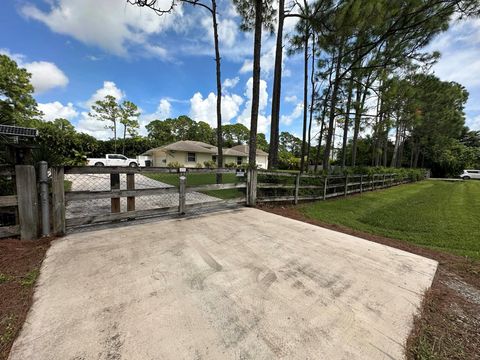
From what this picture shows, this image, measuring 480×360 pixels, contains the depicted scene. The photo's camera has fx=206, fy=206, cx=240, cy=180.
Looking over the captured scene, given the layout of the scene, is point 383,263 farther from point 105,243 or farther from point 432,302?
point 105,243

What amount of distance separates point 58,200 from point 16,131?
43.9 inches

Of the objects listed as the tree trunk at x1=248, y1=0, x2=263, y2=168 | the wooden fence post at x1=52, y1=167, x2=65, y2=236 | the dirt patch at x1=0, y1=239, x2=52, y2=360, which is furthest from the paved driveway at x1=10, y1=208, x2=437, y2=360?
the tree trunk at x1=248, y1=0, x2=263, y2=168

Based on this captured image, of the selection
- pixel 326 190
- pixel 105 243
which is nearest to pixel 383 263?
pixel 105 243

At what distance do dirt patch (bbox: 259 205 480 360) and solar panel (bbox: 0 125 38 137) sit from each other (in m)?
4.40

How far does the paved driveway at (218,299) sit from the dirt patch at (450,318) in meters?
0.08

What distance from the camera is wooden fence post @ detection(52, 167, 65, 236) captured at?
3119 mm

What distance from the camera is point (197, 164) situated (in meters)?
25.9

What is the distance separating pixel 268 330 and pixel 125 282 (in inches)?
58.1

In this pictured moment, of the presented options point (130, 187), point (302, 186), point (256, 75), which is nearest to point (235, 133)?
point (256, 75)

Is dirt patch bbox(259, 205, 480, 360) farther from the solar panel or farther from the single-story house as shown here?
the single-story house

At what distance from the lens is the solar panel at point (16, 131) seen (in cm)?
243

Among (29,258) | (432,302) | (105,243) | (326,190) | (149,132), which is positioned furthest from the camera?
(149,132)

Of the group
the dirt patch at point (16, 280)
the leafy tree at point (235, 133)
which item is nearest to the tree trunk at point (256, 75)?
the dirt patch at point (16, 280)

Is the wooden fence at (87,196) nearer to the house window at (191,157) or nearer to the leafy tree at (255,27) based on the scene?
the leafy tree at (255,27)
